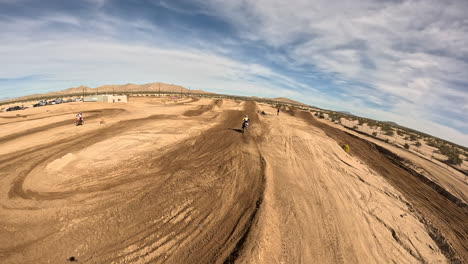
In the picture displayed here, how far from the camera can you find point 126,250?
18.4ft

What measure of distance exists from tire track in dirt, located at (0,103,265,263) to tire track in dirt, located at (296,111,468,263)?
840 cm

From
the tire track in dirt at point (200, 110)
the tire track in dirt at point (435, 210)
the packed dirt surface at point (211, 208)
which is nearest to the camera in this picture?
the packed dirt surface at point (211, 208)

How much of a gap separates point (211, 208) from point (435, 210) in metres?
13.4

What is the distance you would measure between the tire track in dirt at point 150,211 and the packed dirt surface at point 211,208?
0.04 m

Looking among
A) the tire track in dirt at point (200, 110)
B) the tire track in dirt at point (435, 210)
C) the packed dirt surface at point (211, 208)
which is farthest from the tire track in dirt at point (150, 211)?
the tire track in dirt at point (200, 110)

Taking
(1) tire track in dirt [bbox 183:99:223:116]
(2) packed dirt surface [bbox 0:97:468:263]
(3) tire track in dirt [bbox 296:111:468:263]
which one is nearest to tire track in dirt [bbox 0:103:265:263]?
(2) packed dirt surface [bbox 0:97:468:263]

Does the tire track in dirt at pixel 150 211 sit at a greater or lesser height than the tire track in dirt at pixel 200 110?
lesser

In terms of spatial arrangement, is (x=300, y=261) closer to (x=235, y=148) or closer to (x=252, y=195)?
(x=252, y=195)

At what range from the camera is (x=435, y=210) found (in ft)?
35.6

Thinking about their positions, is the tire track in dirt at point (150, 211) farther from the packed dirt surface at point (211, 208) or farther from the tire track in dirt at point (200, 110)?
the tire track in dirt at point (200, 110)

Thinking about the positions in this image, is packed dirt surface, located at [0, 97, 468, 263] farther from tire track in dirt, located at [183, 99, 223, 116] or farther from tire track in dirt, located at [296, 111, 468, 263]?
tire track in dirt, located at [183, 99, 223, 116]

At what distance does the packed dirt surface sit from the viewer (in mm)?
5816

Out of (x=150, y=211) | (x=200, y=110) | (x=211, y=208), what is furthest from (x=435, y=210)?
(x=200, y=110)

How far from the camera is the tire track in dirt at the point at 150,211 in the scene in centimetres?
557
